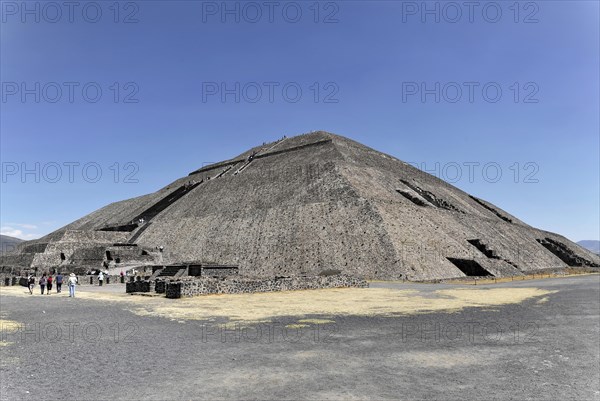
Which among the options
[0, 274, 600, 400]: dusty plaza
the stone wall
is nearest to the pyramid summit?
the stone wall

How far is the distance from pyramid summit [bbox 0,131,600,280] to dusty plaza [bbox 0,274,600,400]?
23.1 m

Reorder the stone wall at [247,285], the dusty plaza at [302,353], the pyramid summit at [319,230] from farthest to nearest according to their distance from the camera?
the pyramid summit at [319,230], the stone wall at [247,285], the dusty plaza at [302,353]

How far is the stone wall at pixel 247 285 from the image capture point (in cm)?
2569

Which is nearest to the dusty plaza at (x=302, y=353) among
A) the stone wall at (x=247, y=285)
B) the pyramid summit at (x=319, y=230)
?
the stone wall at (x=247, y=285)

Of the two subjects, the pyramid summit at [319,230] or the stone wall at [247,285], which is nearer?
the stone wall at [247,285]

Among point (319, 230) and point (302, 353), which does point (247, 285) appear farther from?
point (319, 230)

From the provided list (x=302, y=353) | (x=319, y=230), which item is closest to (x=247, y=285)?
(x=302, y=353)

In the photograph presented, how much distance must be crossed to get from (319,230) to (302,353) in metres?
36.2

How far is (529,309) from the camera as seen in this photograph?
20.2m

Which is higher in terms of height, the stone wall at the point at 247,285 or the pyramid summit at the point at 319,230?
the pyramid summit at the point at 319,230

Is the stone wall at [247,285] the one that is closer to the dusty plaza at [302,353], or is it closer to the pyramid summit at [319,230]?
the dusty plaza at [302,353]

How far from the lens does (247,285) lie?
94.6 ft

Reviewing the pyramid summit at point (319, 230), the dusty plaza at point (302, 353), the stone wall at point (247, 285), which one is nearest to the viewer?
the dusty plaza at point (302, 353)

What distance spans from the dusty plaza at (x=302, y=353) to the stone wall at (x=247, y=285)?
505 cm
